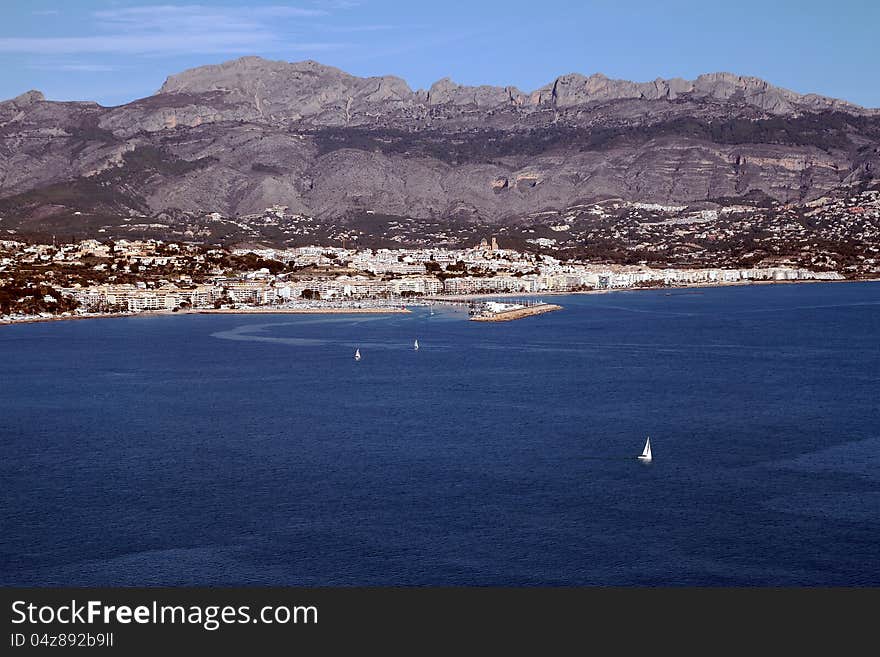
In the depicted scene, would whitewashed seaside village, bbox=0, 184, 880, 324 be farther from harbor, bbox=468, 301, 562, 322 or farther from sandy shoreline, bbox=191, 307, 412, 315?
harbor, bbox=468, 301, 562, 322

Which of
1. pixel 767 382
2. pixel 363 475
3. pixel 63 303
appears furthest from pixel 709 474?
pixel 63 303

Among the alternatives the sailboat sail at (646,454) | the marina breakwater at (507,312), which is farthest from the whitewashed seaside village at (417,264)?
the sailboat sail at (646,454)

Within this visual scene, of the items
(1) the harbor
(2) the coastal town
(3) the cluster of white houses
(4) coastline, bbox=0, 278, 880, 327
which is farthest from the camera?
(3) the cluster of white houses

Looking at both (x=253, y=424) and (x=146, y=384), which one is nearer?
(x=253, y=424)

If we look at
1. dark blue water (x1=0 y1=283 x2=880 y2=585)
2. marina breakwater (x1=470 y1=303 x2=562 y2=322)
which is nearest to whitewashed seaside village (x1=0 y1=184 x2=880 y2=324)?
marina breakwater (x1=470 y1=303 x2=562 y2=322)

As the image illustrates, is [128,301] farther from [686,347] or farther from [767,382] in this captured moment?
[767,382]

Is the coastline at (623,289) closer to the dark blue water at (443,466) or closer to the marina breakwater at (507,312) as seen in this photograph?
the marina breakwater at (507,312)

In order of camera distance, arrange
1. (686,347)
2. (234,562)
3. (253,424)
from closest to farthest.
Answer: (234,562) → (253,424) → (686,347)
